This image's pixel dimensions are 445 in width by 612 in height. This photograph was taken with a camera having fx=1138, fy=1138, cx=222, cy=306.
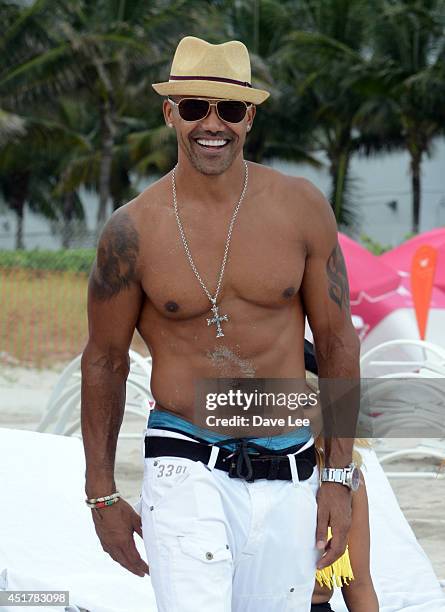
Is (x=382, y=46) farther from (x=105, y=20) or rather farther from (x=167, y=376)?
(x=167, y=376)

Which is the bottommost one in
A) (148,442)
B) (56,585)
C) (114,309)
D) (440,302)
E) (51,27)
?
(56,585)

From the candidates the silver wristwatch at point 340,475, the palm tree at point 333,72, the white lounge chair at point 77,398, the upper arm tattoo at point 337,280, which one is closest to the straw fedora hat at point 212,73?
the upper arm tattoo at point 337,280

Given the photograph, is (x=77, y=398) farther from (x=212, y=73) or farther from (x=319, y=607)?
(x=212, y=73)

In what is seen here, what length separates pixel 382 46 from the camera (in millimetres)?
29969

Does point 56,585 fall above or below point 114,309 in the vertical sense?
below

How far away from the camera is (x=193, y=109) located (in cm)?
256

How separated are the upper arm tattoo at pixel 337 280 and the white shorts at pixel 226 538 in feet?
1.42

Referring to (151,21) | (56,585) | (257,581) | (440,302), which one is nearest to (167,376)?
(257,581)

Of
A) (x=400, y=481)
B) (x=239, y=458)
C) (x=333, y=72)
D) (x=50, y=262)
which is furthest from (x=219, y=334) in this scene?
(x=333, y=72)

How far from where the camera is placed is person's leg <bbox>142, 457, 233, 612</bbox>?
2.38 metres

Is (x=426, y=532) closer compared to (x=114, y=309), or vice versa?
(x=114, y=309)

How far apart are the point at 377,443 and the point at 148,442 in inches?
190

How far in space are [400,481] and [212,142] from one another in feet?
17.2

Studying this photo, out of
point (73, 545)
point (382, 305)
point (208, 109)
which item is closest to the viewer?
point (208, 109)
